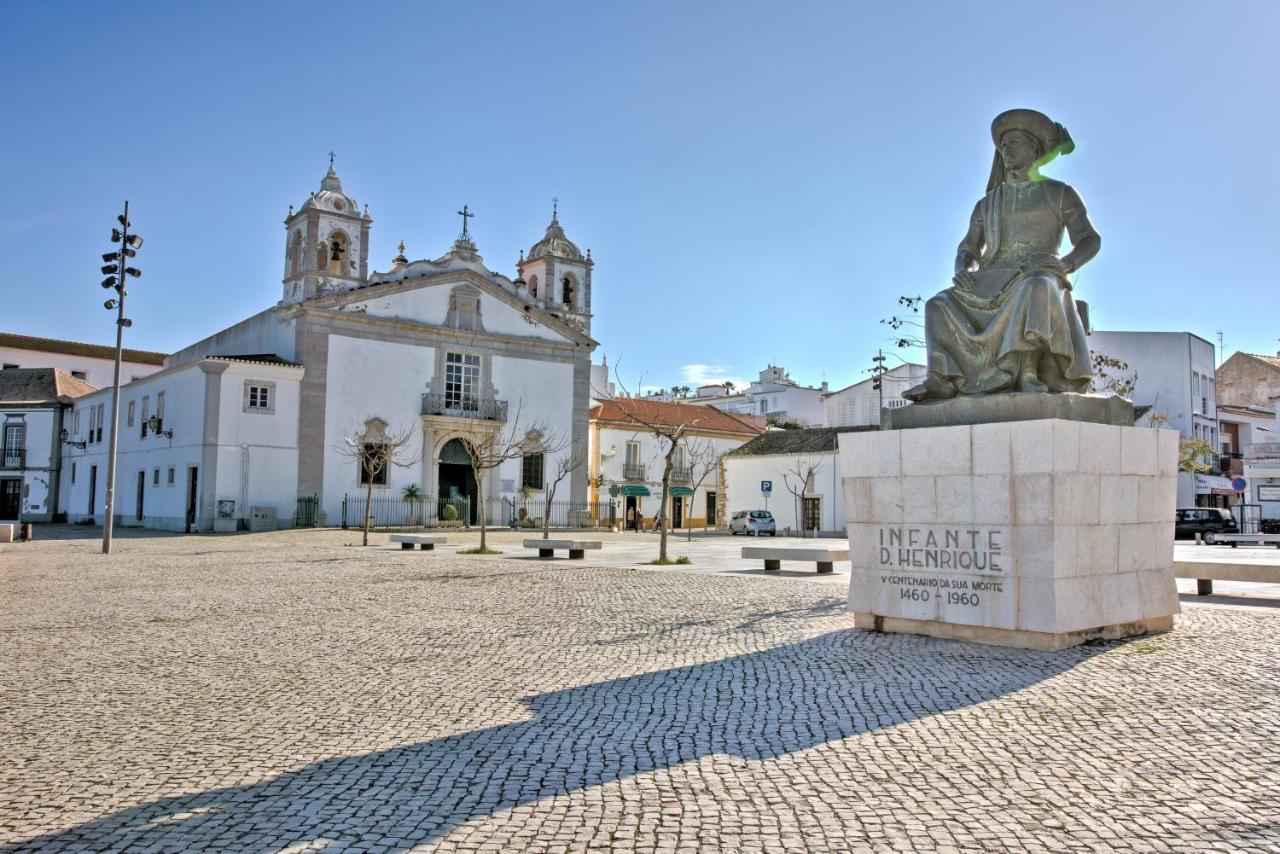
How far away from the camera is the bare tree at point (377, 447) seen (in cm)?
3275

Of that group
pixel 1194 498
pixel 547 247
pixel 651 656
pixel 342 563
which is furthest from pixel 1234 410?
pixel 651 656

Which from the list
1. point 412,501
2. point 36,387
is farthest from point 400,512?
point 36,387

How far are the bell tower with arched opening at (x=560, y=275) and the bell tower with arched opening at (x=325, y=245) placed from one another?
8.78 m

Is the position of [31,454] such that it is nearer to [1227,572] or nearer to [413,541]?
[413,541]

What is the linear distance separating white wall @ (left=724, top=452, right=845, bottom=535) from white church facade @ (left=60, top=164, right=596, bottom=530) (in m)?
8.97

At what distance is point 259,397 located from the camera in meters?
31.5

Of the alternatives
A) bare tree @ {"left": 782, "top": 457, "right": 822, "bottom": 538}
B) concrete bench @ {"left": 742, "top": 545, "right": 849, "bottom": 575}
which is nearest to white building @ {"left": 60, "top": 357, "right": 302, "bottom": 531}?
concrete bench @ {"left": 742, "top": 545, "right": 849, "bottom": 575}

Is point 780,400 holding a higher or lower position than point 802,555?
higher

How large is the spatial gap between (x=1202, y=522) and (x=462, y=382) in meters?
25.4

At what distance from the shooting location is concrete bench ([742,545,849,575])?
14156mm

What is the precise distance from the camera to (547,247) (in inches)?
1789

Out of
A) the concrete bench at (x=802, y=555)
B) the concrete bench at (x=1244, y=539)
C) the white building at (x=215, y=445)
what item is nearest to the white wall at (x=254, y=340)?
the white building at (x=215, y=445)

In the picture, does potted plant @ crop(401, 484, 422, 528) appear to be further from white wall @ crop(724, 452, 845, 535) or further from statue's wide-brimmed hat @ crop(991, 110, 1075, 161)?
statue's wide-brimmed hat @ crop(991, 110, 1075, 161)

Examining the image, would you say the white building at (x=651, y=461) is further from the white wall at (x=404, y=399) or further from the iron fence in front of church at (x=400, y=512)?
the iron fence in front of church at (x=400, y=512)
